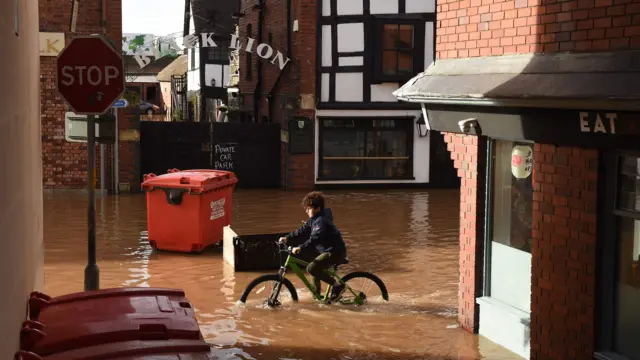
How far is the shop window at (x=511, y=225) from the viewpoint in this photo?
9609mm

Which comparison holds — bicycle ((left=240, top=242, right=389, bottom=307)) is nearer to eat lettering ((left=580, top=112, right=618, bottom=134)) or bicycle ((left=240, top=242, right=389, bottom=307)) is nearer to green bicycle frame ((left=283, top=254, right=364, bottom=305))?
green bicycle frame ((left=283, top=254, right=364, bottom=305))

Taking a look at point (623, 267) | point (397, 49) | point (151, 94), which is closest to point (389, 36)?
point (397, 49)

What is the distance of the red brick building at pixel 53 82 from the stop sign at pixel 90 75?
14.5 metres

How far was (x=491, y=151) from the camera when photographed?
10.2 metres

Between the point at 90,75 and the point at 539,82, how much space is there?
A: 14.1 ft

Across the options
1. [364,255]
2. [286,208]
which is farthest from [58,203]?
[364,255]

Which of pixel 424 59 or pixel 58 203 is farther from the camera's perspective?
pixel 424 59

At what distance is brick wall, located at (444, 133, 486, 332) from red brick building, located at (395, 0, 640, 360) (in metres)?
0.01

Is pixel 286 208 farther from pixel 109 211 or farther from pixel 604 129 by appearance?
pixel 604 129

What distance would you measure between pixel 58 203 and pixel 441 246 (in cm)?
1001

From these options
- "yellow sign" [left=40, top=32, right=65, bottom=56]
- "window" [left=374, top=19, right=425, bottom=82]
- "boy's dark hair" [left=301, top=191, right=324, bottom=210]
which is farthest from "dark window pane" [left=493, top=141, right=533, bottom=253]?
"window" [left=374, top=19, right=425, bottom=82]

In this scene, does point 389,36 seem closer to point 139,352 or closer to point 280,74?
point 280,74

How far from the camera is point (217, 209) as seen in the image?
1653cm

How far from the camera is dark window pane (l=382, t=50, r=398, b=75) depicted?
2700 centimetres
